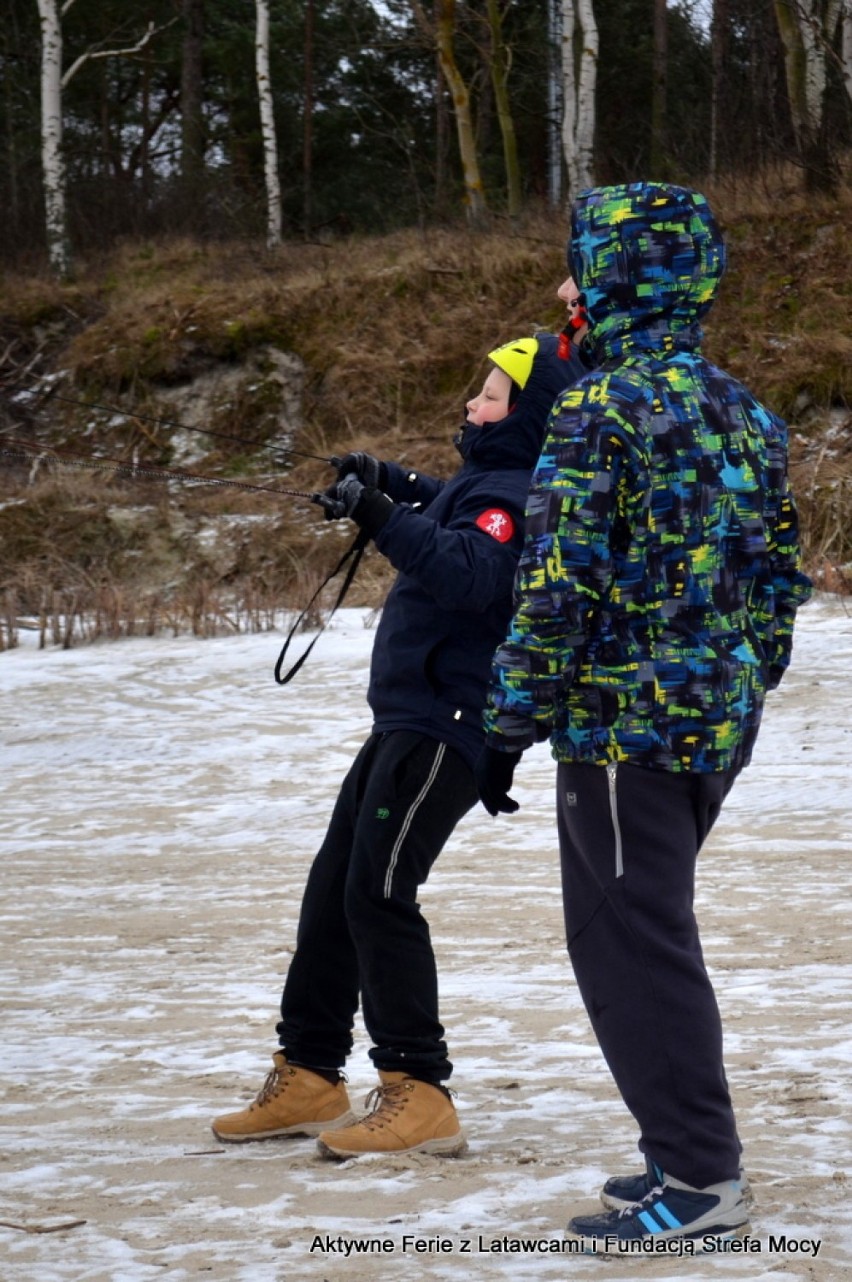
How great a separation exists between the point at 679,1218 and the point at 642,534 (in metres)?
1.04

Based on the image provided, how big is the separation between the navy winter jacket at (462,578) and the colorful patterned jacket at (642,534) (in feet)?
1.43

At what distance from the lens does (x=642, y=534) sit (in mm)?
2379

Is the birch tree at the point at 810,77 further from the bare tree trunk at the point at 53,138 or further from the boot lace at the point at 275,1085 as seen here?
the boot lace at the point at 275,1085

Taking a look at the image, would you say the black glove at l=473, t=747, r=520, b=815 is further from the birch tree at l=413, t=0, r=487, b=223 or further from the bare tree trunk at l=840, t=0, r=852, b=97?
the birch tree at l=413, t=0, r=487, b=223

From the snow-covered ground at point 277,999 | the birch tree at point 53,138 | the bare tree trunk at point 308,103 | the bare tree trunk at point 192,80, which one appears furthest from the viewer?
the bare tree trunk at point 308,103

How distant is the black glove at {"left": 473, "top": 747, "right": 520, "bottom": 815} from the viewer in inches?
95.8

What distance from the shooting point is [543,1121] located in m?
3.12

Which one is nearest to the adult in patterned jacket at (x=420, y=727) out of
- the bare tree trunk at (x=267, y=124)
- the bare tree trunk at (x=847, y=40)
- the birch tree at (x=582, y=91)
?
the bare tree trunk at (x=847, y=40)

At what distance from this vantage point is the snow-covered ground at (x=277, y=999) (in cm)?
252

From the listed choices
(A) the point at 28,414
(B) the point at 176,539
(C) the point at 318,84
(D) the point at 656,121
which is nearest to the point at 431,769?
(B) the point at 176,539

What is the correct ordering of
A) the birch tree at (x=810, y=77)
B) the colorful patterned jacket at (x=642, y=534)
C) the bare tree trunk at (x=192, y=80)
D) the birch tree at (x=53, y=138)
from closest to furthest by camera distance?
the colorful patterned jacket at (x=642, y=534) < the birch tree at (x=810, y=77) < the birch tree at (x=53, y=138) < the bare tree trunk at (x=192, y=80)

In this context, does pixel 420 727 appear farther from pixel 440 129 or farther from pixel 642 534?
pixel 440 129

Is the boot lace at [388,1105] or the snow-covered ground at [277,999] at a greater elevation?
the boot lace at [388,1105]

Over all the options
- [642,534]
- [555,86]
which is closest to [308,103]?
[555,86]
